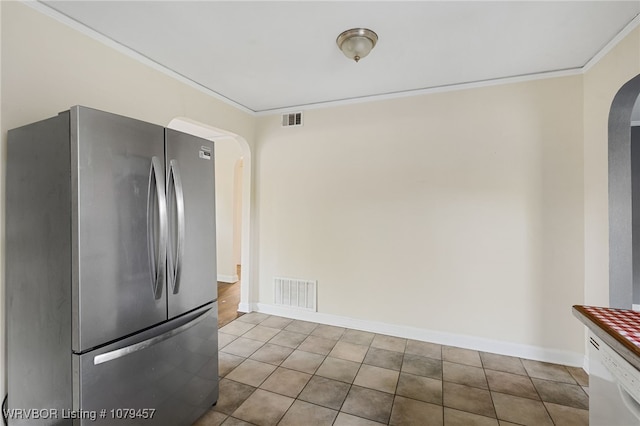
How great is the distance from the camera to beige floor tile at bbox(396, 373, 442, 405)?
2117 millimetres

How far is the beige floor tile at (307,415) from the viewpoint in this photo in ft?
6.13

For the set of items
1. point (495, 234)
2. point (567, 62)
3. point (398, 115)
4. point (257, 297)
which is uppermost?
point (567, 62)

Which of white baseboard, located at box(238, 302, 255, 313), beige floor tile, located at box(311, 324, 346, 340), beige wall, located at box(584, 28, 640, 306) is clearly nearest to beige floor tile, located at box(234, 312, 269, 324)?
white baseboard, located at box(238, 302, 255, 313)

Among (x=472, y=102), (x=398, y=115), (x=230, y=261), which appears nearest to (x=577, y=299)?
(x=472, y=102)

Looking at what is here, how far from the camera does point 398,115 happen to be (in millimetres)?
3080

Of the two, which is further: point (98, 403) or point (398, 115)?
point (398, 115)

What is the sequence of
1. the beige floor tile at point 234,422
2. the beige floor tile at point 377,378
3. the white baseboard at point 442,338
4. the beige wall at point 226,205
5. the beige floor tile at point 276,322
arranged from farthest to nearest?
the beige wall at point 226,205, the beige floor tile at point 276,322, the white baseboard at point 442,338, the beige floor tile at point 377,378, the beige floor tile at point 234,422

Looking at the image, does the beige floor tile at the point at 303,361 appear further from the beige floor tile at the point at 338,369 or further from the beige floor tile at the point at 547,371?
the beige floor tile at the point at 547,371

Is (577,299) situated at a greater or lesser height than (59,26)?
lesser

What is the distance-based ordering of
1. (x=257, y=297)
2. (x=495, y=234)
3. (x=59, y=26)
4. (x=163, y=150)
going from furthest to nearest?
(x=257, y=297) < (x=495, y=234) < (x=59, y=26) < (x=163, y=150)

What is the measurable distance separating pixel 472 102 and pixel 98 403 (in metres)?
3.53

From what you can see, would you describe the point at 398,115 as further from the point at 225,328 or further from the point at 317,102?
the point at 225,328

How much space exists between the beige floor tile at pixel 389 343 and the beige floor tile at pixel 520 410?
877 mm

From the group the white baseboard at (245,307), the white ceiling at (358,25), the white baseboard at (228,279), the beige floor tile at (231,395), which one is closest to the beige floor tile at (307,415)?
the beige floor tile at (231,395)
